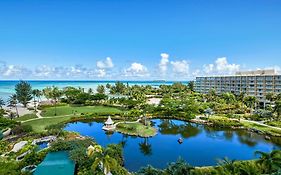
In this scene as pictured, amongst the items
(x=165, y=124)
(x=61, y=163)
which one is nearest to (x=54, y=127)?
(x=61, y=163)

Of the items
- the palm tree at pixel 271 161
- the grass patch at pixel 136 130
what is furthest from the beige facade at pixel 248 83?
the palm tree at pixel 271 161

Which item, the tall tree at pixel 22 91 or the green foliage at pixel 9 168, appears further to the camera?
the tall tree at pixel 22 91

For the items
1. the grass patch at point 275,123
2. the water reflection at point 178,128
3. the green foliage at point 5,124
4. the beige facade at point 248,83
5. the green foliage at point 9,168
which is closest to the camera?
the green foliage at point 9,168

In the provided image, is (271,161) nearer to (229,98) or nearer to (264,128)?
(264,128)

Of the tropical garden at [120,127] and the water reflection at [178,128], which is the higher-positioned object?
the tropical garden at [120,127]

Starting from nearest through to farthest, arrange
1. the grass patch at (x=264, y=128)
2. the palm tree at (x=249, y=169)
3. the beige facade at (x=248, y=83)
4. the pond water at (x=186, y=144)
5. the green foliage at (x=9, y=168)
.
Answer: the palm tree at (x=249, y=169) < the green foliage at (x=9, y=168) < the pond water at (x=186, y=144) < the grass patch at (x=264, y=128) < the beige facade at (x=248, y=83)

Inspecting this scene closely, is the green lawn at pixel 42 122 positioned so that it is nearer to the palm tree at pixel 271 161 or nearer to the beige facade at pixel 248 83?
the palm tree at pixel 271 161
